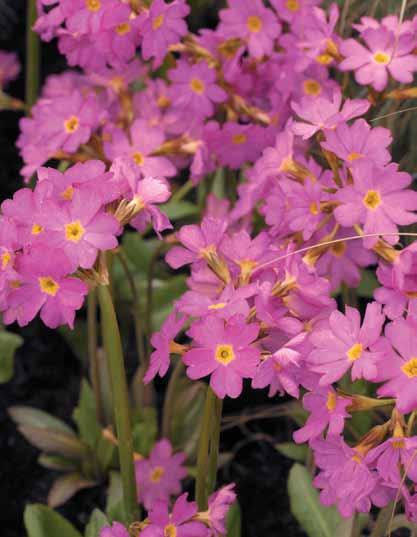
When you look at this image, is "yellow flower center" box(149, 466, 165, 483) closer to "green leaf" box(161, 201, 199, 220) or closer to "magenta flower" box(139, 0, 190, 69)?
"green leaf" box(161, 201, 199, 220)

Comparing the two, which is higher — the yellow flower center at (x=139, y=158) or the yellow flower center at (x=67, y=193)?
the yellow flower center at (x=67, y=193)

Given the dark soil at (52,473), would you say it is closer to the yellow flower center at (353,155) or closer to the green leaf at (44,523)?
the green leaf at (44,523)

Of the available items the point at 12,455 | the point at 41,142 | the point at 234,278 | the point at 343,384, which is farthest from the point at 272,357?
the point at 12,455

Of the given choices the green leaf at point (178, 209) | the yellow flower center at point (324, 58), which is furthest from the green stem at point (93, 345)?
the yellow flower center at point (324, 58)

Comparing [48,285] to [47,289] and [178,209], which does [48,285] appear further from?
[178,209]

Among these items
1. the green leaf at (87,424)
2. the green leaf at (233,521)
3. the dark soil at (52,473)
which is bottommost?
the dark soil at (52,473)

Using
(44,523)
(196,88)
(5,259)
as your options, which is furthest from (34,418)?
(5,259)

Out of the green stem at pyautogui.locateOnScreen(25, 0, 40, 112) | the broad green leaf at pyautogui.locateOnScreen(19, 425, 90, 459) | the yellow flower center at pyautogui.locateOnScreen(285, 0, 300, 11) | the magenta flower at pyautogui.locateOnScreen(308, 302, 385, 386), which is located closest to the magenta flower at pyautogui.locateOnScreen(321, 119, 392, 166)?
the magenta flower at pyautogui.locateOnScreen(308, 302, 385, 386)
